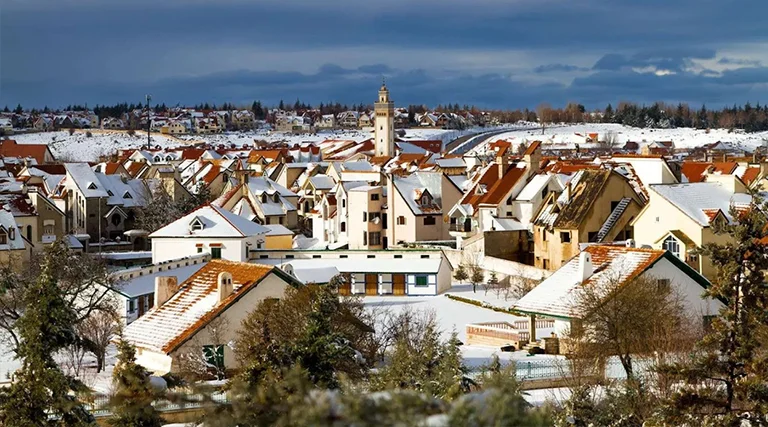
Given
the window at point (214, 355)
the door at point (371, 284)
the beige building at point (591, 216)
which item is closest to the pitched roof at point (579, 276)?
the window at point (214, 355)

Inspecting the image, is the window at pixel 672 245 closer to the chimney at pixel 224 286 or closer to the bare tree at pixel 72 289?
the bare tree at pixel 72 289

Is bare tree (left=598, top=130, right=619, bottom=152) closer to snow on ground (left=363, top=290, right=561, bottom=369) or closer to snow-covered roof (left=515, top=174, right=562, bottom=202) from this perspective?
snow-covered roof (left=515, top=174, right=562, bottom=202)

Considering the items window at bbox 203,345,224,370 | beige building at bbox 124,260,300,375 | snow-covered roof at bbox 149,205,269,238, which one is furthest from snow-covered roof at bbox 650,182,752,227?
window at bbox 203,345,224,370

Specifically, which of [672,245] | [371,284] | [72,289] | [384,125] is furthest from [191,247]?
[384,125]

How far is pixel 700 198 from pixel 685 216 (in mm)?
1869

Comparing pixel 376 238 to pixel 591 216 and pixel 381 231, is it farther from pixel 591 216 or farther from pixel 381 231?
pixel 591 216

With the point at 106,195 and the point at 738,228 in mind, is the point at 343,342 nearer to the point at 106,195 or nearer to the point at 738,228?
the point at 738,228

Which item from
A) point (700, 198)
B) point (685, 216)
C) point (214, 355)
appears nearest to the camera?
point (214, 355)

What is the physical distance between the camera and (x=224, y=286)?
3100cm

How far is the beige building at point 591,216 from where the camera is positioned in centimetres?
5103

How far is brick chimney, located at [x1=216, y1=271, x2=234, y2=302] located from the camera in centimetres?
3089

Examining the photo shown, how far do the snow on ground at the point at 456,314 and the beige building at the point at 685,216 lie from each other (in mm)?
7654

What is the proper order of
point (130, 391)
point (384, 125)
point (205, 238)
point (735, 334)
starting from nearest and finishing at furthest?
point (130, 391) < point (735, 334) < point (205, 238) < point (384, 125)

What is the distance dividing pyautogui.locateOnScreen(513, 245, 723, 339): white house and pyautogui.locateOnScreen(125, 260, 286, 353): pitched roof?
24.2ft
